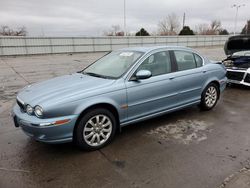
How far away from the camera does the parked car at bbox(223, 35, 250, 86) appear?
6992mm

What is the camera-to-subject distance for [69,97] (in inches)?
122

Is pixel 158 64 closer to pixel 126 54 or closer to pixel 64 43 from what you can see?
pixel 126 54

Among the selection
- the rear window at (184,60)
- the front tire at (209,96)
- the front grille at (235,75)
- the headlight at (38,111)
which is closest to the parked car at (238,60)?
the front grille at (235,75)

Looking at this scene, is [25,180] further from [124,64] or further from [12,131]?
[124,64]

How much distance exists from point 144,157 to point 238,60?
608 centimetres

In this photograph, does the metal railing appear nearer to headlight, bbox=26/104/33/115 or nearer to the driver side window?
the driver side window

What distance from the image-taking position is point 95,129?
3.37 m

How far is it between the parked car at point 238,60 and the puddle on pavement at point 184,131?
138 inches

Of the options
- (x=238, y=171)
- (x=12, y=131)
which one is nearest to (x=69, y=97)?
(x=12, y=131)

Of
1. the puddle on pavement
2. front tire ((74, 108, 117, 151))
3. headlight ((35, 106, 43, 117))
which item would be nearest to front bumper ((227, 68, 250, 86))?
the puddle on pavement

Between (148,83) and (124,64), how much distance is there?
57 cm

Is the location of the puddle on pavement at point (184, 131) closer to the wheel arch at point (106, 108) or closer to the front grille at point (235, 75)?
the wheel arch at point (106, 108)

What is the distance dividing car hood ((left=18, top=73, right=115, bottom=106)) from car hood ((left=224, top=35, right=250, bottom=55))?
251 inches

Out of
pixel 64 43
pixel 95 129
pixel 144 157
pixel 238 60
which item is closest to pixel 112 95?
pixel 95 129
